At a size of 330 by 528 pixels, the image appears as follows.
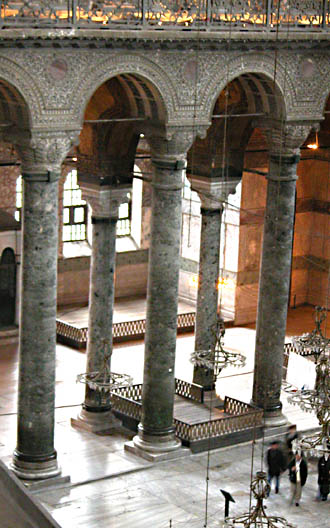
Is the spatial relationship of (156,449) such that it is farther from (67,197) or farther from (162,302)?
(67,197)

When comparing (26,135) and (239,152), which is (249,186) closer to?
→ (239,152)

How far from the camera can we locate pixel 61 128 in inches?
516

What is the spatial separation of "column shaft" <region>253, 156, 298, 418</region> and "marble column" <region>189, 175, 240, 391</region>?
1.42m

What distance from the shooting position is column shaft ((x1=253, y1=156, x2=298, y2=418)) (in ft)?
53.7

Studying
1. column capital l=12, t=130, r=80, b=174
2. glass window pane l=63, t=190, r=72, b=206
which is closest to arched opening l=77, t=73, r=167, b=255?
column capital l=12, t=130, r=80, b=174

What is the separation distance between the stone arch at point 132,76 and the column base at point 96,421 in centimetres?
539

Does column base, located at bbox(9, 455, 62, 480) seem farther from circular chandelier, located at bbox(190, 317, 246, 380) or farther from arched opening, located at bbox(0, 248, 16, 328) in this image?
arched opening, located at bbox(0, 248, 16, 328)

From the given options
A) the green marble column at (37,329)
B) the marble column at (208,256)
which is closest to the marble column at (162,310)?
the green marble column at (37,329)

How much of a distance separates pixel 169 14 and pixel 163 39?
49cm

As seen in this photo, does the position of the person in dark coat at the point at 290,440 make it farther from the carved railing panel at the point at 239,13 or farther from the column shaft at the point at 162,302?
the carved railing panel at the point at 239,13

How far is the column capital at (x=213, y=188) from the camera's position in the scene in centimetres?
1778

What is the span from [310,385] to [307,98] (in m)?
5.97

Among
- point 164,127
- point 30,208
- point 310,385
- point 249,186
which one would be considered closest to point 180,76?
point 164,127

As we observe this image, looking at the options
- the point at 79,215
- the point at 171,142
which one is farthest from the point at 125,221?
the point at 171,142
